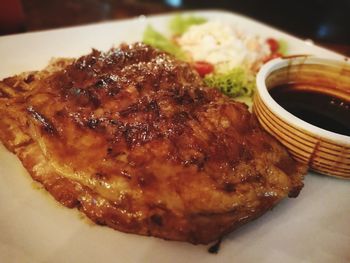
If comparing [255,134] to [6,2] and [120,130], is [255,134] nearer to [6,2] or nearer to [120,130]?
[120,130]

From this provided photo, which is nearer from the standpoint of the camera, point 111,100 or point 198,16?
point 111,100

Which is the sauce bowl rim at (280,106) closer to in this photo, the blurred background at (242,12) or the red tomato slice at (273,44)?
the red tomato slice at (273,44)

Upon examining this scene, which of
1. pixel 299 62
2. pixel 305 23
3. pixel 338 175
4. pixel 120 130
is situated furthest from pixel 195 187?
pixel 305 23

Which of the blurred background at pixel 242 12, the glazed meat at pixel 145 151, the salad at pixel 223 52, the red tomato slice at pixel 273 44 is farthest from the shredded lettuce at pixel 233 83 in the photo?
the blurred background at pixel 242 12

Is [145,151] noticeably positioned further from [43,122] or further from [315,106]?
[315,106]

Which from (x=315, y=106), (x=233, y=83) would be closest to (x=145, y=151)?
(x=315, y=106)

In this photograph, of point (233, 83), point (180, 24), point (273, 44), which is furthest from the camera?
point (180, 24)
